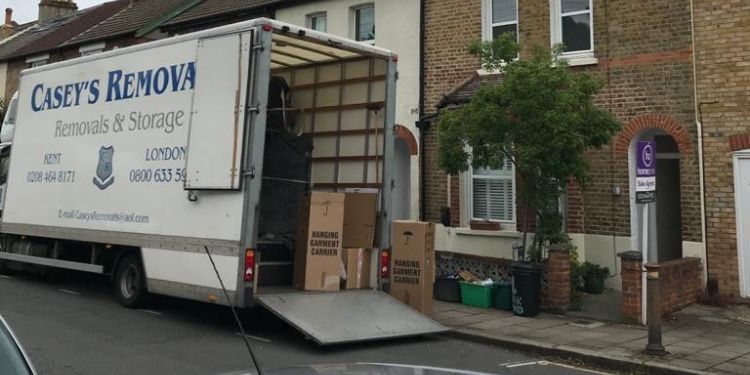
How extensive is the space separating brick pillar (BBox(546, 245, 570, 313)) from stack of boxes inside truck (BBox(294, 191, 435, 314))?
196cm

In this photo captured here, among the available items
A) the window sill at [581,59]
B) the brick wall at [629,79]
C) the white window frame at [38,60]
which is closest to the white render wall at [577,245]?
the brick wall at [629,79]

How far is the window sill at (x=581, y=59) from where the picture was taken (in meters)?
12.0

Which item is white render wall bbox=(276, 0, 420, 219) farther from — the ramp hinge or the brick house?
the ramp hinge

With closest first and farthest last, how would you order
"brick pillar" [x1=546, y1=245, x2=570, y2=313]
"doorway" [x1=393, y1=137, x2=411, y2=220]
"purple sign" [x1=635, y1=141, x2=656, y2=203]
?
"purple sign" [x1=635, y1=141, x2=656, y2=203]
"brick pillar" [x1=546, y1=245, x2=570, y2=313]
"doorway" [x1=393, y1=137, x2=411, y2=220]

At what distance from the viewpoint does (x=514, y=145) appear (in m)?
9.99

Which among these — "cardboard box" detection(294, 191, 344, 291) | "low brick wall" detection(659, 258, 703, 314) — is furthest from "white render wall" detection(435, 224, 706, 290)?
"cardboard box" detection(294, 191, 344, 291)

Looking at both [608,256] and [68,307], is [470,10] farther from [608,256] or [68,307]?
[68,307]

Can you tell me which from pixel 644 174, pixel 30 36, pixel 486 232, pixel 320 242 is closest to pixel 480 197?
pixel 486 232

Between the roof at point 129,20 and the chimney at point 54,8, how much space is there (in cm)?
843

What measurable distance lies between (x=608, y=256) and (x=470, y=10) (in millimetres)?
5783

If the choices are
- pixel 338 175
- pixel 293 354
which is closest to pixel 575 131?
pixel 338 175

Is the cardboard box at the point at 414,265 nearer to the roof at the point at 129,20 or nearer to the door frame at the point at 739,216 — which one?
the door frame at the point at 739,216

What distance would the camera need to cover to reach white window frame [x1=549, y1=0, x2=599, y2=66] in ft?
39.8

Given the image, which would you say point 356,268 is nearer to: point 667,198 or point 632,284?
point 632,284
